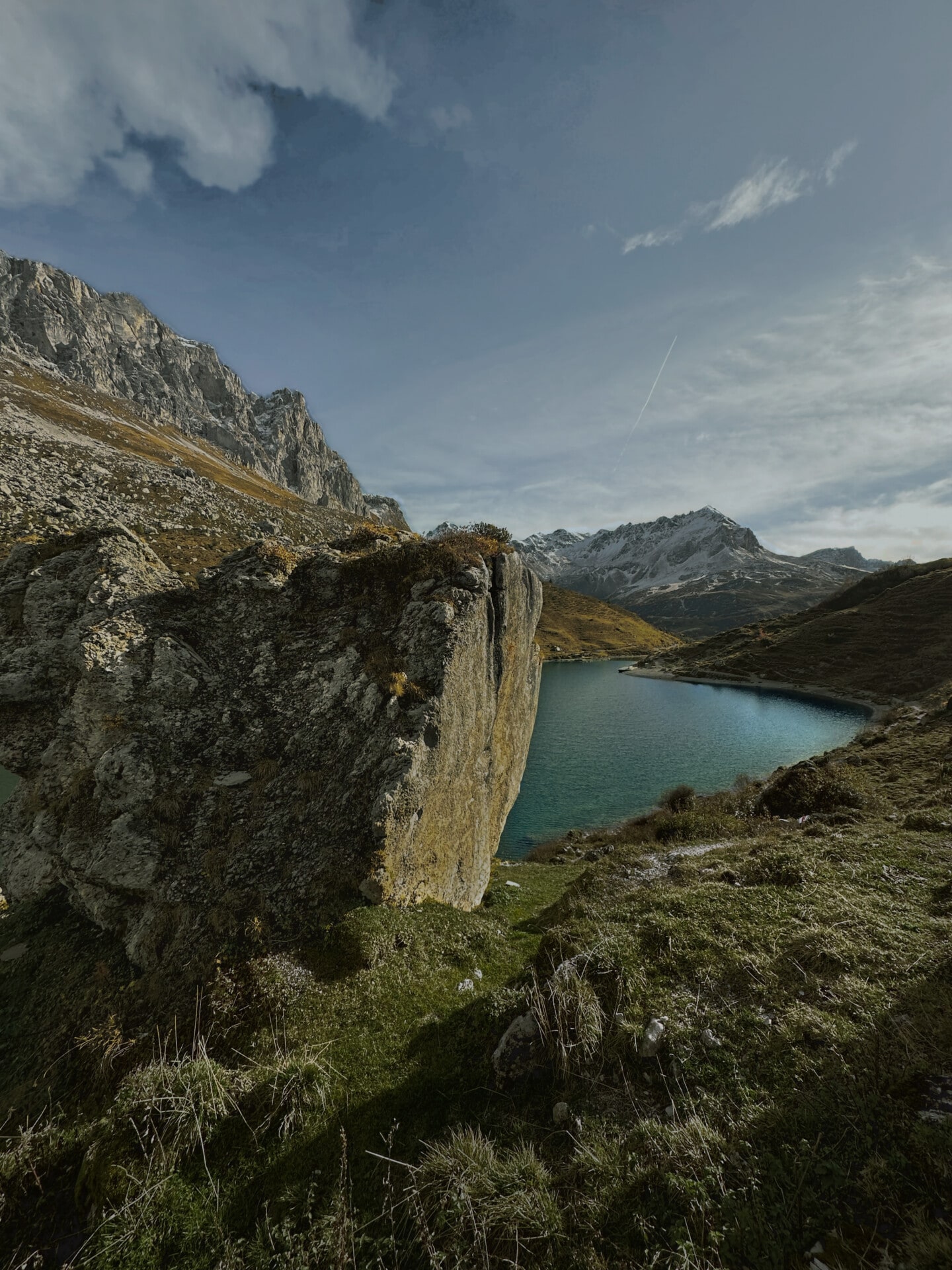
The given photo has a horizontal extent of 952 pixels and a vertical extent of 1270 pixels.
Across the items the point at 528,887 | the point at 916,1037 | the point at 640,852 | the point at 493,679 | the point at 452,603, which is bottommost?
the point at 528,887

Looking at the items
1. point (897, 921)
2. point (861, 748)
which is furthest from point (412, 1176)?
point (861, 748)

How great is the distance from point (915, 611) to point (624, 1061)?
131m

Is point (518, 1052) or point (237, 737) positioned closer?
point (518, 1052)

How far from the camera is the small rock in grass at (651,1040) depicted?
6.84 m

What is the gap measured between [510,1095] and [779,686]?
109852mm

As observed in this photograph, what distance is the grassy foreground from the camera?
471cm

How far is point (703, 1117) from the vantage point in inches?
225

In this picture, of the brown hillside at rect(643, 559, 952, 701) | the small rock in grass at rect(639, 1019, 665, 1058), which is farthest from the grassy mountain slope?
the brown hillside at rect(643, 559, 952, 701)

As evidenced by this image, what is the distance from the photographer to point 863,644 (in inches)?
3691

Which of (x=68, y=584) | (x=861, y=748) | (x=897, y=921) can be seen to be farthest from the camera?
(x=861, y=748)

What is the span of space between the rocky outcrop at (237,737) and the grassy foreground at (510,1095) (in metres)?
1.51

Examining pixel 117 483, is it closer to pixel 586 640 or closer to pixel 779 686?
pixel 779 686

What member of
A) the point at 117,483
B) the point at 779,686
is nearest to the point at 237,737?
the point at 117,483

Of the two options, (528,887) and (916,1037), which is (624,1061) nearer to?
(916,1037)
